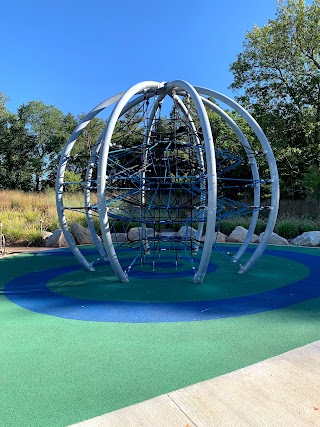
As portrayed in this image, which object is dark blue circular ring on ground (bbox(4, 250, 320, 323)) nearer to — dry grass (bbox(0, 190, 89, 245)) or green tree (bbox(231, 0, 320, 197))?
dry grass (bbox(0, 190, 89, 245))

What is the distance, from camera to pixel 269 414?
2.49m

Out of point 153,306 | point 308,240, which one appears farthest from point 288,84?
point 153,306

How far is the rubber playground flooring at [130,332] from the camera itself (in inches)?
115

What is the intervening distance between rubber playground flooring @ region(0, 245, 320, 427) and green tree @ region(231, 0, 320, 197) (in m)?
18.2

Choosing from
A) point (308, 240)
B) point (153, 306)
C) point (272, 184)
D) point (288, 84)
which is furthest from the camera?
point (288, 84)

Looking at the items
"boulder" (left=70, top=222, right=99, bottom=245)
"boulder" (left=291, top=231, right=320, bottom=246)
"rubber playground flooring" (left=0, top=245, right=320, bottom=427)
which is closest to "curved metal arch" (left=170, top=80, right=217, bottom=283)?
"rubber playground flooring" (left=0, top=245, right=320, bottom=427)

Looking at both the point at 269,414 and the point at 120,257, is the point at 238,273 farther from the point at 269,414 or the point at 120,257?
the point at 269,414

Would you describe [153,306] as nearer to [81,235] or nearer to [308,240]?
[81,235]

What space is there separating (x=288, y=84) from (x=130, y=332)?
84.9ft

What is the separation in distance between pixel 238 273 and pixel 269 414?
5369 millimetres

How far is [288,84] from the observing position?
85.1ft

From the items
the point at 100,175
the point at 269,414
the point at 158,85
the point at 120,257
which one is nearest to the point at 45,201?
the point at 120,257

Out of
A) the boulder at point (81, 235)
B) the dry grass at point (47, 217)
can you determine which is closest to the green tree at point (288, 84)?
the dry grass at point (47, 217)

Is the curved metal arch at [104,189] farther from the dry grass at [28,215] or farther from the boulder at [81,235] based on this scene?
the dry grass at [28,215]
